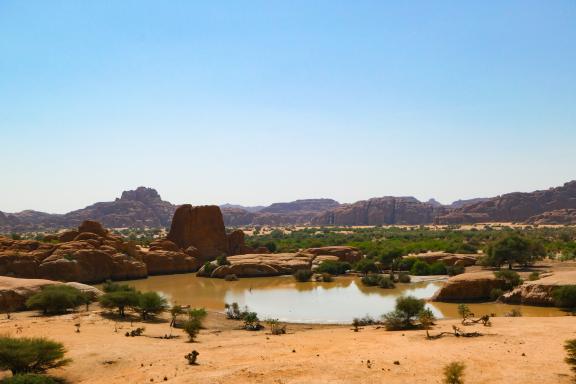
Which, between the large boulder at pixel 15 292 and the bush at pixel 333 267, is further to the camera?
the bush at pixel 333 267

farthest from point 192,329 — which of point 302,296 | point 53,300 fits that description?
point 302,296

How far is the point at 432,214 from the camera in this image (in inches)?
6442

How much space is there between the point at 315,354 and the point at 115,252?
3403 cm

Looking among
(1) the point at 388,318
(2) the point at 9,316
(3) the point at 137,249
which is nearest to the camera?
(1) the point at 388,318

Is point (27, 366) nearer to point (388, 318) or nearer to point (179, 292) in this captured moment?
point (388, 318)

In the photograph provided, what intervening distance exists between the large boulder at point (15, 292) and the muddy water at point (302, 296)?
9.27 m

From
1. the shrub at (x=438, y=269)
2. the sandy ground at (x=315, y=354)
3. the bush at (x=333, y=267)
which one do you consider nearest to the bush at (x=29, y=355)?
the sandy ground at (x=315, y=354)

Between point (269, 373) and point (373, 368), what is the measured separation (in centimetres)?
294

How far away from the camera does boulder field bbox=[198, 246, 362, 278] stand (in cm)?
4725

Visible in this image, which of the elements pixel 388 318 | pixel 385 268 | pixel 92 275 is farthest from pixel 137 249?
pixel 388 318

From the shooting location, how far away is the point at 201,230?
5750cm

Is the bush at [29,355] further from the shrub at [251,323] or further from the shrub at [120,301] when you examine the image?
the shrub at [251,323]

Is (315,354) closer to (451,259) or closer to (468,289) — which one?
(468,289)

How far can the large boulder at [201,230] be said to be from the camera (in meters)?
57.1
